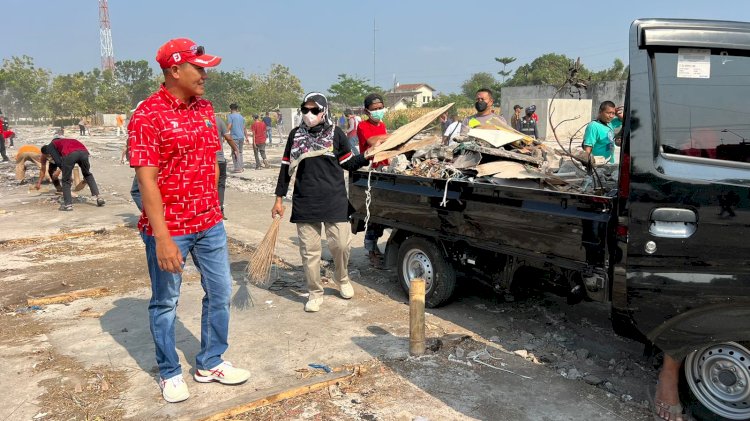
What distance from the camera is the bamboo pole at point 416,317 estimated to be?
12.3 feet

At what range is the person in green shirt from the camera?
6.38 m

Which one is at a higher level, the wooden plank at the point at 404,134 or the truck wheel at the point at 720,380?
the wooden plank at the point at 404,134

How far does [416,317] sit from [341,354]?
61 cm

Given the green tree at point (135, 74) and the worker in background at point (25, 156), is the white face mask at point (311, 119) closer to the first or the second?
the worker in background at point (25, 156)

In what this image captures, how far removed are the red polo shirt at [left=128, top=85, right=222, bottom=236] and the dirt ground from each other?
3.58ft

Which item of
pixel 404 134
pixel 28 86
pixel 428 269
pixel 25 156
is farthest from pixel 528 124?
pixel 28 86

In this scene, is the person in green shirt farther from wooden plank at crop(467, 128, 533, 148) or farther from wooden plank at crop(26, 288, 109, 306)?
wooden plank at crop(26, 288, 109, 306)

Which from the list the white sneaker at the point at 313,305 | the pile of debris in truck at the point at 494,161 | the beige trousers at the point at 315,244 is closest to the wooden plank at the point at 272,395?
the white sneaker at the point at 313,305

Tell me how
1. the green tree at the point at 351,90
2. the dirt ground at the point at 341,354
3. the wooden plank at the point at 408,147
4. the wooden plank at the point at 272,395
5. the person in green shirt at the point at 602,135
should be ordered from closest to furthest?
1. the wooden plank at the point at 272,395
2. the dirt ground at the point at 341,354
3. the wooden plank at the point at 408,147
4. the person in green shirt at the point at 602,135
5. the green tree at the point at 351,90

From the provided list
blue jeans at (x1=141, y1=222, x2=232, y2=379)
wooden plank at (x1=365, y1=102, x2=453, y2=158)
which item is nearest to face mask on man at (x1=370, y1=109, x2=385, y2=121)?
wooden plank at (x1=365, y1=102, x2=453, y2=158)

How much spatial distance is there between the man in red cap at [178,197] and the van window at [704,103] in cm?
246


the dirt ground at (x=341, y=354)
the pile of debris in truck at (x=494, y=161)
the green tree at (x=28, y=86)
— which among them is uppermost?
the green tree at (x=28, y=86)

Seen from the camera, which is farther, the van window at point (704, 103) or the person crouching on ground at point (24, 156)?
the person crouching on ground at point (24, 156)

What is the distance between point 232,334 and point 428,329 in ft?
5.00
